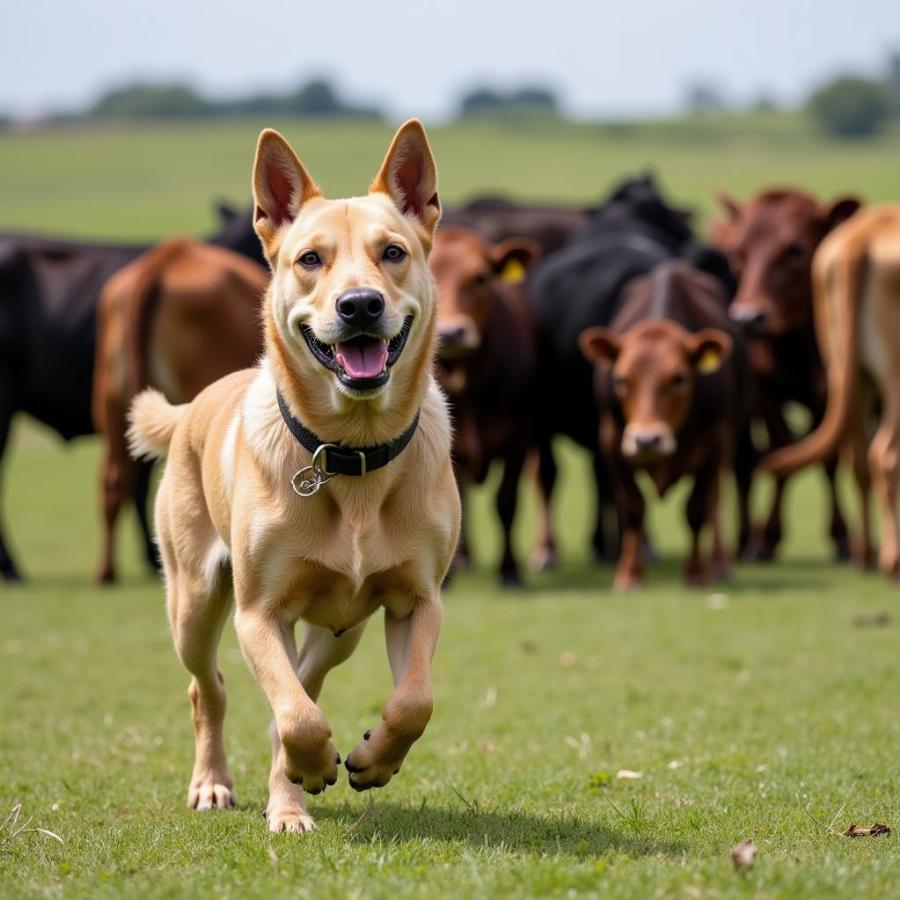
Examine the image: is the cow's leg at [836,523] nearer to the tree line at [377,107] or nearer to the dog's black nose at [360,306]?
the dog's black nose at [360,306]

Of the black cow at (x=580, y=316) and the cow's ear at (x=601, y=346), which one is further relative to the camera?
the black cow at (x=580, y=316)

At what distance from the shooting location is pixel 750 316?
14.5m

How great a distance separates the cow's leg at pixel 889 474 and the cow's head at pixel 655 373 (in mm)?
1262

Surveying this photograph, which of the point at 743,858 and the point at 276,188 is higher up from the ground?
the point at 276,188

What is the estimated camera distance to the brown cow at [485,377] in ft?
43.5

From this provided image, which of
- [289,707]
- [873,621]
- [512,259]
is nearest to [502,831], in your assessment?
[289,707]

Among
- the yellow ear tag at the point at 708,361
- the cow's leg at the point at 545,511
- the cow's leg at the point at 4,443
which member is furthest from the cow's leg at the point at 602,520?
the cow's leg at the point at 4,443

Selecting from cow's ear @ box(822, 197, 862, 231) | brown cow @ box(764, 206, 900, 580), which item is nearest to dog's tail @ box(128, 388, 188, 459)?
brown cow @ box(764, 206, 900, 580)

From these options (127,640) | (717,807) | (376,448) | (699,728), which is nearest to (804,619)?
(699,728)

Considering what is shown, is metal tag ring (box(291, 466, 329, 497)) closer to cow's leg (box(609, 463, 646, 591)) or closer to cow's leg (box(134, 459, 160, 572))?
cow's leg (box(609, 463, 646, 591))

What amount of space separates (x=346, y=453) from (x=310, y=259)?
651 millimetres

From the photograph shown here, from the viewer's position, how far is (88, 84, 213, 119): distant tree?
404 ft

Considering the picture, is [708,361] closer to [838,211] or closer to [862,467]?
[862,467]

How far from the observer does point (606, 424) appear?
1297cm
